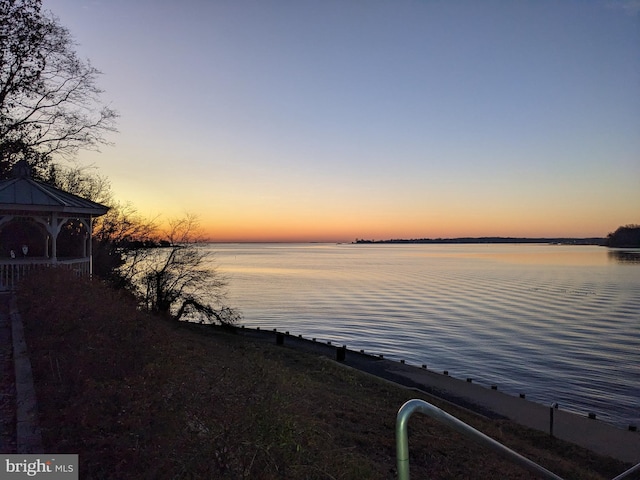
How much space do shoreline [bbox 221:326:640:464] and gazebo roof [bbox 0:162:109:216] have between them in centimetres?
1540

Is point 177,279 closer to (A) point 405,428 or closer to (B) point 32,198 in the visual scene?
(B) point 32,198

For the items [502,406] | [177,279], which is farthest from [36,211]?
[502,406]

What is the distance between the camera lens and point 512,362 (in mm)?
29922

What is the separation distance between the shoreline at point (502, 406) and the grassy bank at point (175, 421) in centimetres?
766

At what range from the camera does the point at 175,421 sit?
4.59 meters

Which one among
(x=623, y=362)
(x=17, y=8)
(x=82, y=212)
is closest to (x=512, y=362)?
(x=623, y=362)

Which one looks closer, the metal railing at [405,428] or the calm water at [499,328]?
the metal railing at [405,428]

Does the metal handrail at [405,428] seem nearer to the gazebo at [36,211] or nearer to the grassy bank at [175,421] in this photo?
the grassy bank at [175,421]

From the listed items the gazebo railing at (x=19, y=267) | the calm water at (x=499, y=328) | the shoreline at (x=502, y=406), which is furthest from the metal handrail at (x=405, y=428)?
the calm water at (x=499, y=328)

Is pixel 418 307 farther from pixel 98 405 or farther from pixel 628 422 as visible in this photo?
pixel 98 405

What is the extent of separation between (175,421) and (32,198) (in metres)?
13.2

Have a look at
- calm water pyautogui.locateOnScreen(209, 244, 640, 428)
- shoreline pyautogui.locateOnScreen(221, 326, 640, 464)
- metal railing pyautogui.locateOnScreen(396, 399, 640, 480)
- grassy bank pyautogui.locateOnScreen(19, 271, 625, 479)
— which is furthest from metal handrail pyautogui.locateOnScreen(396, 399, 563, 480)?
calm water pyautogui.locateOnScreen(209, 244, 640, 428)

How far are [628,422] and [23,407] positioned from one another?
23.3 m

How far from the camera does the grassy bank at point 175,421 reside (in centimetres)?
403
